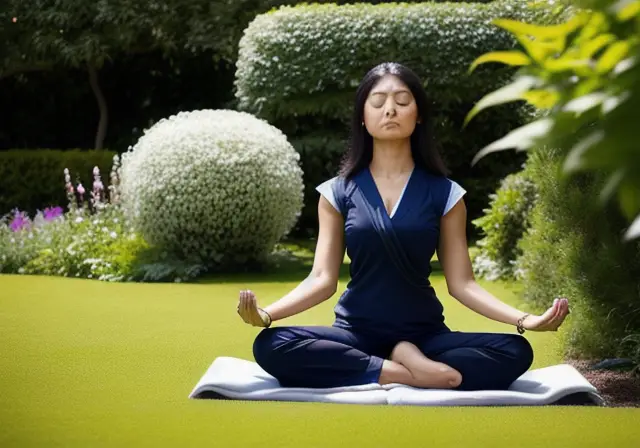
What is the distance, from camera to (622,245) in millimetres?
5539

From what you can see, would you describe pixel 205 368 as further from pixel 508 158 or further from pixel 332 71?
pixel 508 158

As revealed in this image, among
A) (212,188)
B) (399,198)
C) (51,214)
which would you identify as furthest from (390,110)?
(51,214)

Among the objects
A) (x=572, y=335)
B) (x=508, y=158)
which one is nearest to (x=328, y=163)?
(x=508, y=158)

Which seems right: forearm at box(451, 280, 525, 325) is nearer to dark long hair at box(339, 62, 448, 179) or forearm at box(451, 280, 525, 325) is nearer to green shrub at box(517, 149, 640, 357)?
dark long hair at box(339, 62, 448, 179)

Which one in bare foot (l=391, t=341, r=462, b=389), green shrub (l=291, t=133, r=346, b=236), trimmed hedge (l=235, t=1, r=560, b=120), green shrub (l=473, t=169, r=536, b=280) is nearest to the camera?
bare foot (l=391, t=341, r=462, b=389)

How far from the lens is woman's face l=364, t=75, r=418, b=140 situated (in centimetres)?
500

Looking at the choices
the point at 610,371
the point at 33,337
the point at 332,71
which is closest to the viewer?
the point at 610,371

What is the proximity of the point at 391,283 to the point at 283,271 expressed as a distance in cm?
555

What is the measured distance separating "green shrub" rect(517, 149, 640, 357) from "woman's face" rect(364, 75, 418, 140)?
0.79 m

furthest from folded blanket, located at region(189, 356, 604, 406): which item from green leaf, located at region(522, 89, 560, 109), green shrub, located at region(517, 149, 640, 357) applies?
green leaf, located at region(522, 89, 560, 109)

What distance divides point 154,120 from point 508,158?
220 inches

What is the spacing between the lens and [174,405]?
4758mm

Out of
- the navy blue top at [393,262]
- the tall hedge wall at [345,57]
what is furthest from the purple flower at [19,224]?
the navy blue top at [393,262]

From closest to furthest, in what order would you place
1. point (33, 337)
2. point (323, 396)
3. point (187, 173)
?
point (323, 396) < point (33, 337) < point (187, 173)
